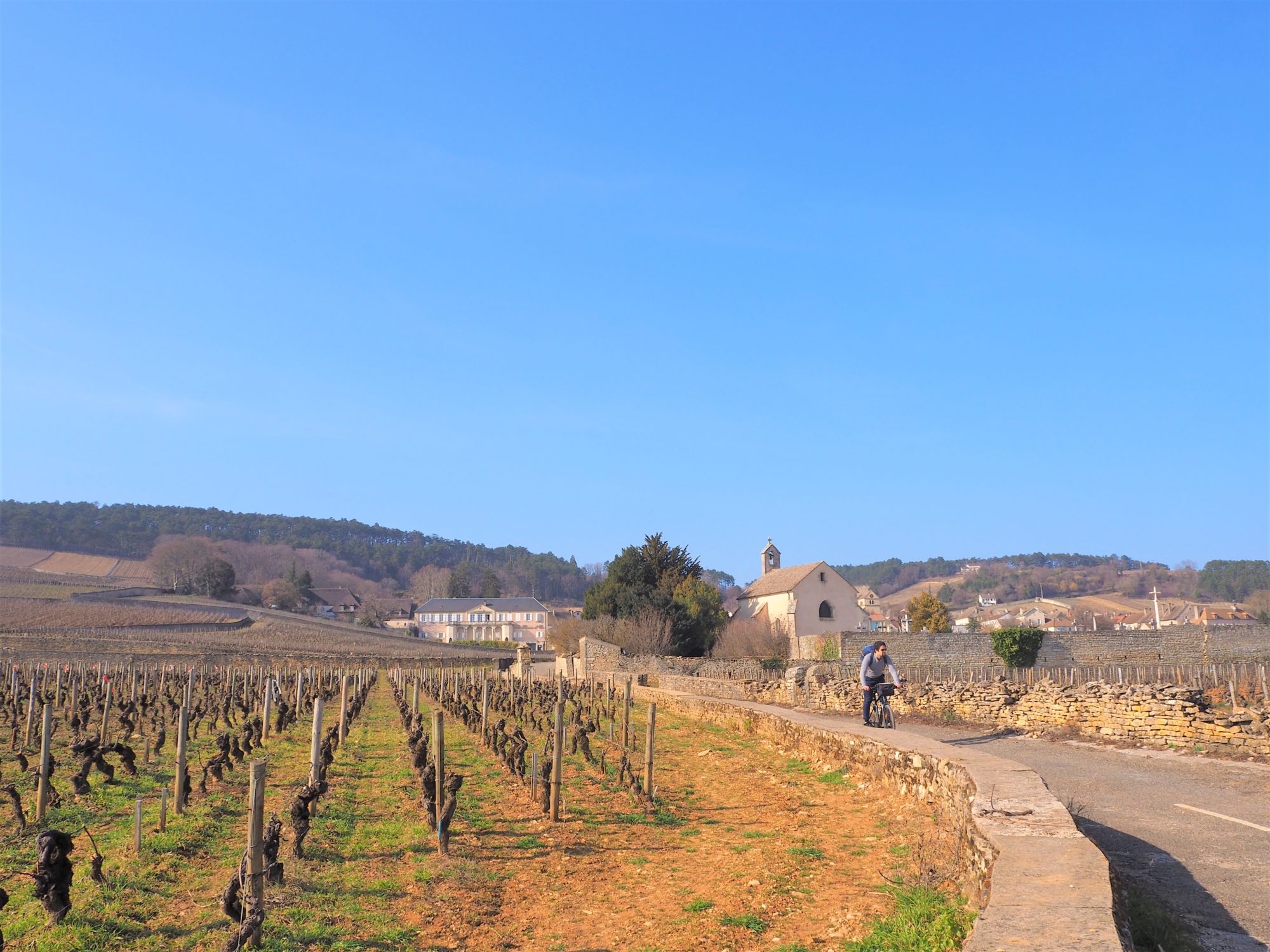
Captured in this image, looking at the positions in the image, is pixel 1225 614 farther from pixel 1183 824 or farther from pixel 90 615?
pixel 1183 824

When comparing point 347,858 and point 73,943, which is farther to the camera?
point 347,858

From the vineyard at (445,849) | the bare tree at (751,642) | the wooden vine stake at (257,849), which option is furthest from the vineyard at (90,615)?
the wooden vine stake at (257,849)

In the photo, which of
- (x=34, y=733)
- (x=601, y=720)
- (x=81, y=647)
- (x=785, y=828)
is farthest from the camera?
(x=81, y=647)

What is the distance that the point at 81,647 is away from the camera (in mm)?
50438

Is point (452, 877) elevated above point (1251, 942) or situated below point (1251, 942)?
below

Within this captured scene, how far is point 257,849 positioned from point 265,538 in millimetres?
183421

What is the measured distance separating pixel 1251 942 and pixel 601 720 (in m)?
18.5

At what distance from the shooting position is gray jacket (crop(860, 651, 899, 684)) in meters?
13.7

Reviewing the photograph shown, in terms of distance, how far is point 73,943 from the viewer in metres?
5.92

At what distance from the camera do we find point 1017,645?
43.0m

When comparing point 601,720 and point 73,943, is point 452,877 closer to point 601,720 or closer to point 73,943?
point 73,943

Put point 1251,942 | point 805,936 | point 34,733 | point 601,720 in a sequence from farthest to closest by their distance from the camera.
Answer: point 601,720, point 34,733, point 805,936, point 1251,942

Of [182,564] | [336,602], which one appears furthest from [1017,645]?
[336,602]

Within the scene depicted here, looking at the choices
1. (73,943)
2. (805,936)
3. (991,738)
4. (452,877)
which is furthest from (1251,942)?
(991,738)
